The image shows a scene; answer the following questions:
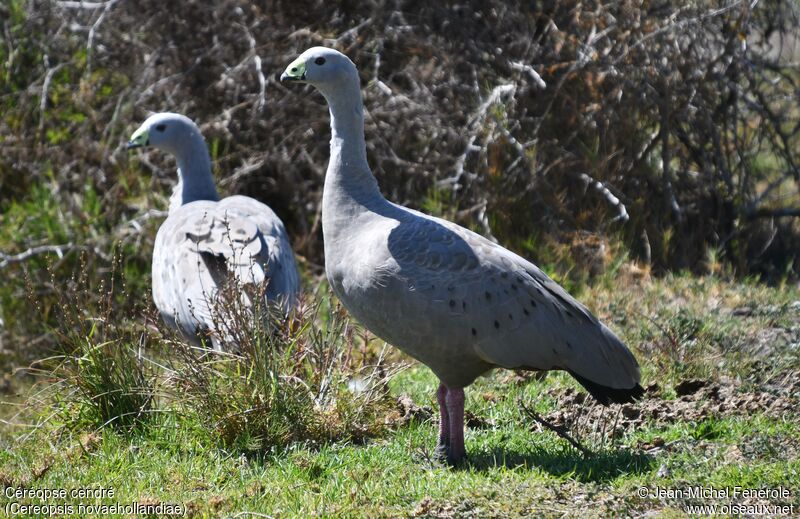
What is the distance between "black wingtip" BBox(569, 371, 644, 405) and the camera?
4.45 meters

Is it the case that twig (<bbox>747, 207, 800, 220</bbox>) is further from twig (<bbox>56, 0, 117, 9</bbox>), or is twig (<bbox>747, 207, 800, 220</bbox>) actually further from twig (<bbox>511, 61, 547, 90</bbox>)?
twig (<bbox>56, 0, 117, 9</bbox>)

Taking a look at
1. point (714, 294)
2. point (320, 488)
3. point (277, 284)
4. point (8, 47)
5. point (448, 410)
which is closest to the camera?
point (320, 488)

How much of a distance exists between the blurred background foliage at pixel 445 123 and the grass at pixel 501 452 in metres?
1.88

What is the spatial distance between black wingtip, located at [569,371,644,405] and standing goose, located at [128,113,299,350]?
176 centimetres

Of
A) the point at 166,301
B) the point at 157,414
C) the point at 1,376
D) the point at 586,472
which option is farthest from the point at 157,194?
the point at 586,472

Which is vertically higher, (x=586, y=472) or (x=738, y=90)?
(x=738, y=90)

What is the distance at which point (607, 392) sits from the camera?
175 inches

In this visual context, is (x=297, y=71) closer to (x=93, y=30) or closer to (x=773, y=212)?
(x=93, y=30)

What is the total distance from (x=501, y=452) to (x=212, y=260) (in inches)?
87.5

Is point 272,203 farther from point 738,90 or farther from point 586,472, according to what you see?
point 586,472

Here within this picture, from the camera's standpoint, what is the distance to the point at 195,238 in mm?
5984

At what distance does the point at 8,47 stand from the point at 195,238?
14.9 ft

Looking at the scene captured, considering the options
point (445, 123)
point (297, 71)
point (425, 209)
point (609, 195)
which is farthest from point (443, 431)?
point (445, 123)

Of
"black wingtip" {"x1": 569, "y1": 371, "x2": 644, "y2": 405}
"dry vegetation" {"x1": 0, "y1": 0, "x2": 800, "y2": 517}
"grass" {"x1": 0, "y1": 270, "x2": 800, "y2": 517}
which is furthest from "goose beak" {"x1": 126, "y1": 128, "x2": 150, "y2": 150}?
"black wingtip" {"x1": 569, "y1": 371, "x2": 644, "y2": 405}
